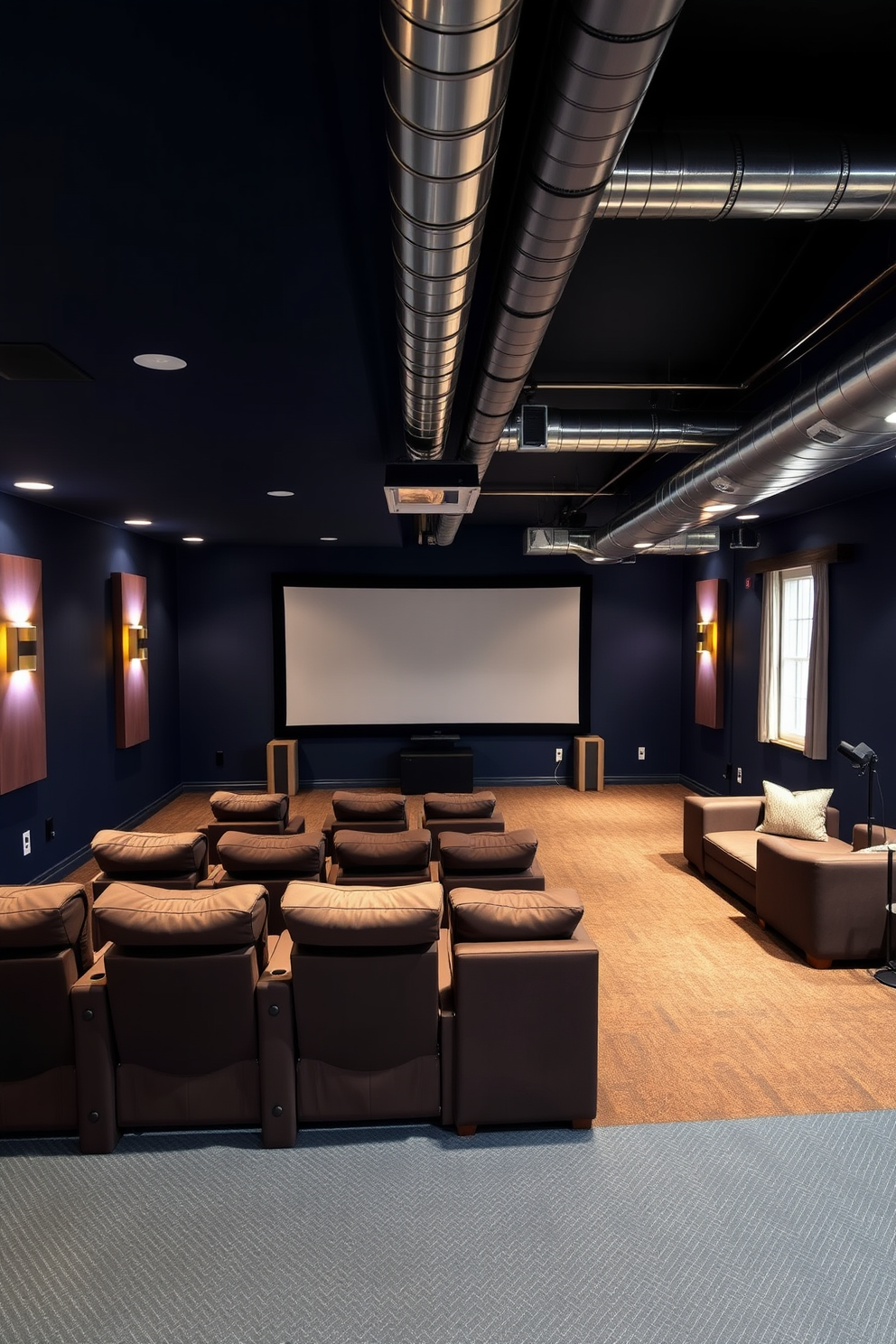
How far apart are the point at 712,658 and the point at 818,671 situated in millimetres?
2190

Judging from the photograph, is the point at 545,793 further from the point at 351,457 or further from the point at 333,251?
the point at 333,251

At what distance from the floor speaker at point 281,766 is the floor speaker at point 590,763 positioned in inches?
135

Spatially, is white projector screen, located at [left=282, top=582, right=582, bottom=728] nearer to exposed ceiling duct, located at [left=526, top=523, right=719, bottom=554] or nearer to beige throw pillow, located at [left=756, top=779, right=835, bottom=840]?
exposed ceiling duct, located at [left=526, top=523, right=719, bottom=554]

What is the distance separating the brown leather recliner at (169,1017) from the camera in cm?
276

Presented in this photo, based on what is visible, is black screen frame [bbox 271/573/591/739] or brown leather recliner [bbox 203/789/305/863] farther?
black screen frame [bbox 271/573/591/739]

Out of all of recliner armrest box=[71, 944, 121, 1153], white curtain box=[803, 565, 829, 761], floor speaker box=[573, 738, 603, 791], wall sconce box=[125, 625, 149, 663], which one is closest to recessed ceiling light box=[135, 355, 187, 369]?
recliner armrest box=[71, 944, 121, 1153]

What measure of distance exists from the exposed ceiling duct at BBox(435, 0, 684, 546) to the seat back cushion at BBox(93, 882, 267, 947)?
2196 mm

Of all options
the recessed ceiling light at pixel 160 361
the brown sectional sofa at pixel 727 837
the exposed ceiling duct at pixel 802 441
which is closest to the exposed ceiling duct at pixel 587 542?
the exposed ceiling duct at pixel 802 441

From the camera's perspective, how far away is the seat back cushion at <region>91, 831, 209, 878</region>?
3957 mm

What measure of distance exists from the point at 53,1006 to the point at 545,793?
700 cm

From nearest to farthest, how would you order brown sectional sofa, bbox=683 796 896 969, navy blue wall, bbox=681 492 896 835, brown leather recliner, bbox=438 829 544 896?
brown leather recliner, bbox=438 829 544 896 < brown sectional sofa, bbox=683 796 896 969 < navy blue wall, bbox=681 492 896 835

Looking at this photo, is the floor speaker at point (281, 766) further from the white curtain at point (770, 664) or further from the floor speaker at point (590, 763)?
the white curtain at point (770, 664)

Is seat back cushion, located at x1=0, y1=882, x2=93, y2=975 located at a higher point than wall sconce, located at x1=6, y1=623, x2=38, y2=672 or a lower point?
lower

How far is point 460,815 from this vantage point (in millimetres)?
5434
